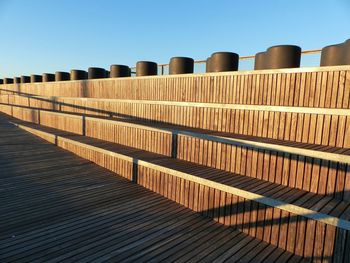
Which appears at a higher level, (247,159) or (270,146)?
(270,146)

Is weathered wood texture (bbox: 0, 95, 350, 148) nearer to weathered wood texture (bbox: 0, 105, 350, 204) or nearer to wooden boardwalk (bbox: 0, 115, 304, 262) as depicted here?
weathered wood texture (bbox: 0, 105, 350, 204)

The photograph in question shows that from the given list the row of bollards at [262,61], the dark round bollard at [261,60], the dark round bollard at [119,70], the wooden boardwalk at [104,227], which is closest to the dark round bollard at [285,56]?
the row of bollards at [262,61]

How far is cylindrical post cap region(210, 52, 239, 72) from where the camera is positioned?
8.43 m

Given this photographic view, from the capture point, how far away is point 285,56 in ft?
22.5

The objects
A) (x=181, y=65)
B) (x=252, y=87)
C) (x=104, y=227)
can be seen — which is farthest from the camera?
(x=181, y=65)

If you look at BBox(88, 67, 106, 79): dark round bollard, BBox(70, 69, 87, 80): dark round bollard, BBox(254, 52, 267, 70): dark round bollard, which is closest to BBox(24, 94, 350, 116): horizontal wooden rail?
BBox(254, 52, 267, 70): dark round bollard

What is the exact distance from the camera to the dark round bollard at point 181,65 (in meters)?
10.0

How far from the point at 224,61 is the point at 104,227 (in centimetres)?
655

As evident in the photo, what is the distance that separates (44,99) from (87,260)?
1804cm

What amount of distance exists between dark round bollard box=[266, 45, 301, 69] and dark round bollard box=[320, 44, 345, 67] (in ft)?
2.26

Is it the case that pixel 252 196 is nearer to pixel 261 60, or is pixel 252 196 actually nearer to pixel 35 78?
pixel 261 60

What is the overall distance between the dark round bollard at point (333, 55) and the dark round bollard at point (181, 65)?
5091 mm

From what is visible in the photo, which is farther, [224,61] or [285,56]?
[224,61]

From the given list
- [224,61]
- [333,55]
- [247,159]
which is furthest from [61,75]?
[333,55]
